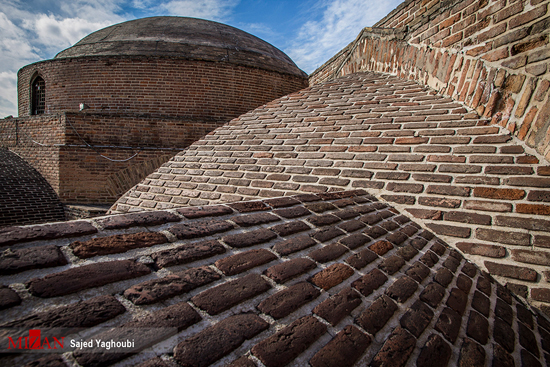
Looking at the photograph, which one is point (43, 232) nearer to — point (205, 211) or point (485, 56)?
point (205, 211)

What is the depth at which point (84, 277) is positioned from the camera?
812 mm

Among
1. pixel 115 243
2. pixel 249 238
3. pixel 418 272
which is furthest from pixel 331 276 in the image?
pixel 115 243

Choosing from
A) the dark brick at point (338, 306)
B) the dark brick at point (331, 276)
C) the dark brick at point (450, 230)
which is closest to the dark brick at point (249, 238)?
the dark brick at point (331, 276)

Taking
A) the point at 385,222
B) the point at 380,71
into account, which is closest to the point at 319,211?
the point at 385,222

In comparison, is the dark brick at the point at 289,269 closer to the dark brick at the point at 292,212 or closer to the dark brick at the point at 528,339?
the dark brick at the point at 292,212

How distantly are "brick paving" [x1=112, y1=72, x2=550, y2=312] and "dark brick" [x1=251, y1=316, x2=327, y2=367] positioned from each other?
67cm

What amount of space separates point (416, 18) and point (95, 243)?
460 centimetres

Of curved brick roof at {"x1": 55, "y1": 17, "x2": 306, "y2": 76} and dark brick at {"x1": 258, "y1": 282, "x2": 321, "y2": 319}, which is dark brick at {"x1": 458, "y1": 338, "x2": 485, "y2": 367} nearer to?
dark brick at {"x1": 258, "y1": 282, "x2": 321, "y2": 319}

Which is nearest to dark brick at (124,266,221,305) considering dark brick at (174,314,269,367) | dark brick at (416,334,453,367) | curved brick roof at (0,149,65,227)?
dark brick at (174,314,269,367)

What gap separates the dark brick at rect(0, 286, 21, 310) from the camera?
678 millimetres

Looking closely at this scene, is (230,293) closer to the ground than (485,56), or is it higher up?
closer to the ground

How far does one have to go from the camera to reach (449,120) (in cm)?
274

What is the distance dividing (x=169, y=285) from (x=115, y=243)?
28 cm

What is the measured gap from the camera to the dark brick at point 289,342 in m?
0.76
